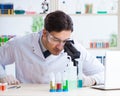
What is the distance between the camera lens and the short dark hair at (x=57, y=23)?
9.21 ft

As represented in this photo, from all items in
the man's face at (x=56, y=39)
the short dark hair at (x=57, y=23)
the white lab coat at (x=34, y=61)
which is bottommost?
the white lab coat at (x=34, y=61)

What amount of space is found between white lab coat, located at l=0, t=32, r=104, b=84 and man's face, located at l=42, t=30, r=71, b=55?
19 cm

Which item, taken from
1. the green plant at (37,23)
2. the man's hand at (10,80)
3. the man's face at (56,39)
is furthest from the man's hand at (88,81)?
the green plant at (37,23)

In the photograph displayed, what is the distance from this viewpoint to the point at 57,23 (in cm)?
282

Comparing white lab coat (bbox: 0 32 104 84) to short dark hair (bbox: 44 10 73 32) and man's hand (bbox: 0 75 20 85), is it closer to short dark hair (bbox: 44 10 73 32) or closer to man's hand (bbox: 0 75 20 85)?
man's hand (bbox: 0 75 20 85)

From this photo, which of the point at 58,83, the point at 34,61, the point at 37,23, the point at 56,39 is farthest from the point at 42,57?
the point at 37,23

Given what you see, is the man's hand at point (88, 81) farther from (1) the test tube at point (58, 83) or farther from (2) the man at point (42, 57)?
(1) the test tube at point (58, 83)

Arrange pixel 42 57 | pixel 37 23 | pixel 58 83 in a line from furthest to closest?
pixel 37 23
pixel 42 57
pixel 58 83

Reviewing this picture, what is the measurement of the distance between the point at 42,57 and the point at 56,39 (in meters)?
0.38

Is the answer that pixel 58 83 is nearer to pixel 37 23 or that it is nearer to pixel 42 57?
pixel 42 57

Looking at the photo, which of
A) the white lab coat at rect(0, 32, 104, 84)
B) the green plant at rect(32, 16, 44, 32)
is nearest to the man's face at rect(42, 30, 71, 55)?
the white lab coat at rect(0, 32, 104, 84)

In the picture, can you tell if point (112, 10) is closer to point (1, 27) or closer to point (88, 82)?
point (1, 27)

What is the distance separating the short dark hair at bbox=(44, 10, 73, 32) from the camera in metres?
2.81

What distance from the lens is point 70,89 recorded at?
8.51 feet
